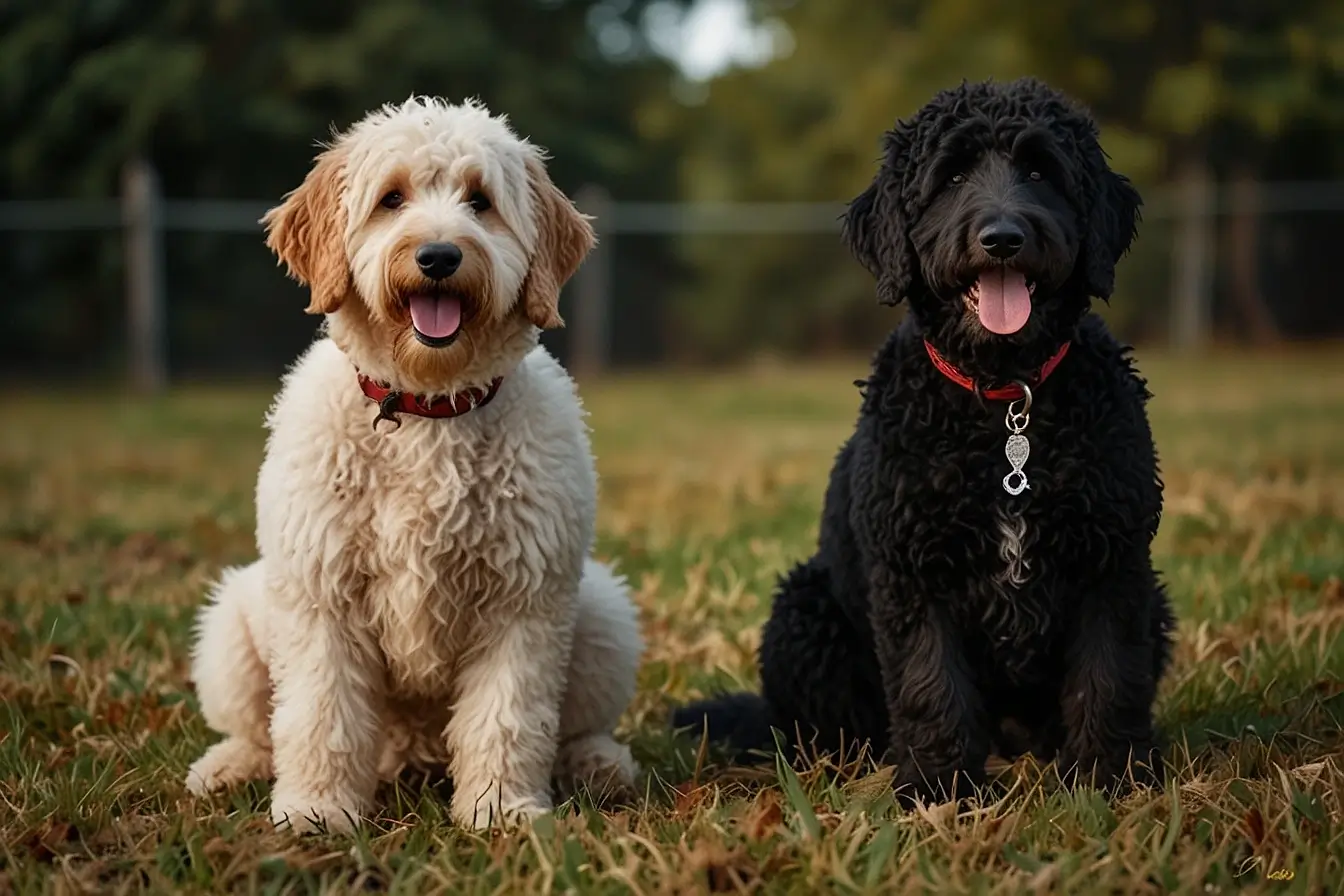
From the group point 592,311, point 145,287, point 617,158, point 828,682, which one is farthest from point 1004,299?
point 617,158

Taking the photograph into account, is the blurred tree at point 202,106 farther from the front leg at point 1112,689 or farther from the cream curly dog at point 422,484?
the front leg at point 1112,689

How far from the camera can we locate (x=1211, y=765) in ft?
12.2

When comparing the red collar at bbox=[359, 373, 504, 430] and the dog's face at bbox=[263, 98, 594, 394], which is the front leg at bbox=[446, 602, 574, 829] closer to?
the red collar at bbox=[359, 373, 504, 430]

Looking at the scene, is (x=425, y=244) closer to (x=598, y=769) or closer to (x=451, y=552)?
(x=451, y=552)

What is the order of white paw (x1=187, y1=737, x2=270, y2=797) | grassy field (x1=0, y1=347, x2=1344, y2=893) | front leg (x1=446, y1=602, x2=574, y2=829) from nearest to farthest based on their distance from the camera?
grassy field (x1=0, y1=347, x2=1344, y2=893)
front leg (x1=446, y1=602, x2=574, y2=829)
white paw (x1=187, y1=737, x2=270, y2=797)

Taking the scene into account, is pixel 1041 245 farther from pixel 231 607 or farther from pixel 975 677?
pixel 231 607

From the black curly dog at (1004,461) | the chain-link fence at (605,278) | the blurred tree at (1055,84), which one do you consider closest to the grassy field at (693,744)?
the black curly dog at (1004,461)

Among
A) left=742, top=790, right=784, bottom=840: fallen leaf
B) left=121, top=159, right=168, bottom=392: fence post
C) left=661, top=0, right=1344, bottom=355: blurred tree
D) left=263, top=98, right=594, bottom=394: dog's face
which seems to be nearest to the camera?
left=742, top=790, right=784, bottom=840: fallen leaf

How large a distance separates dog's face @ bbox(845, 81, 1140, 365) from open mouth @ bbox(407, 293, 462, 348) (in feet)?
3.58

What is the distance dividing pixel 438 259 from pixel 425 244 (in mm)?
58

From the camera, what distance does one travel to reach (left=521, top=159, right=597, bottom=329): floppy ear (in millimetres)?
3730

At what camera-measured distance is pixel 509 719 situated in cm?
364

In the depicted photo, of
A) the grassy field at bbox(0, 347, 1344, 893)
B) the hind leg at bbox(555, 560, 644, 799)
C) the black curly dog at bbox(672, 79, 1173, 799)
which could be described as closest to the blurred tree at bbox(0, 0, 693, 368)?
the grassy field at bbox(0, 347, 1344, 893)

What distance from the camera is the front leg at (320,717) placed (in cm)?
359
